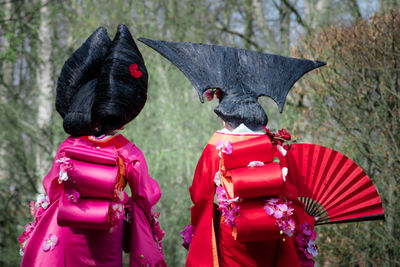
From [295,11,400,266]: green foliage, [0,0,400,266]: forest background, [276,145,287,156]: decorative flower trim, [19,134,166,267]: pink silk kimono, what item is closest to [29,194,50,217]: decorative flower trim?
[19,134,166,267]: pink silk kimono

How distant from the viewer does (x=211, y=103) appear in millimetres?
7086

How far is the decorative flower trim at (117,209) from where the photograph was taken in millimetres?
2748

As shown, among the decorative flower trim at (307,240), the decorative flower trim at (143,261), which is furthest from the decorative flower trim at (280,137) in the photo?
the decorative flower trim at (143,261)

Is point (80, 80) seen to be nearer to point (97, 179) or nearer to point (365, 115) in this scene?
point (97, 179)

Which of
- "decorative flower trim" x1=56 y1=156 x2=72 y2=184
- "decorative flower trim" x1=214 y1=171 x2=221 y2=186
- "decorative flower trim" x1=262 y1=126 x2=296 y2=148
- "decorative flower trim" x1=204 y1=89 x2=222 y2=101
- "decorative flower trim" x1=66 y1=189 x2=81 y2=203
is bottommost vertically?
"decorative flower trim" x1=66 y1=189 x2=81 y2=203

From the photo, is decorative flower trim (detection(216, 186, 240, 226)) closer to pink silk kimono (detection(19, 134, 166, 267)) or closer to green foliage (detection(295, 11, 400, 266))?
pink silk kimono (detection(19, 134, 166, 267))

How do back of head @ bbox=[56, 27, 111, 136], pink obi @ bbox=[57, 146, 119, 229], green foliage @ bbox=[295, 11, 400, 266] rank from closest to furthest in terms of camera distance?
Result: pink obi @ bbox=[57, 146, 119, 229]
back of head @ bbox=[56, 27, 111, 136]
green foliage @ bbox=[295, 11, 400, 266]

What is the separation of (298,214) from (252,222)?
465 mm

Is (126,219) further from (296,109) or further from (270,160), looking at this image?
(296,109)

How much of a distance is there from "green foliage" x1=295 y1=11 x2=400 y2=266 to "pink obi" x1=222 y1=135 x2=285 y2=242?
225 cm

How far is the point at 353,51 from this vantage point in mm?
4867

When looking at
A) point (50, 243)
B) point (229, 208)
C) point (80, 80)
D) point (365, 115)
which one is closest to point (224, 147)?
point (229, 208)

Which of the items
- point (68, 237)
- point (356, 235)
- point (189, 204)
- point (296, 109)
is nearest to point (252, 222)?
point (68, 237)

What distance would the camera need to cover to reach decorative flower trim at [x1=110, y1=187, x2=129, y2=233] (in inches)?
108
